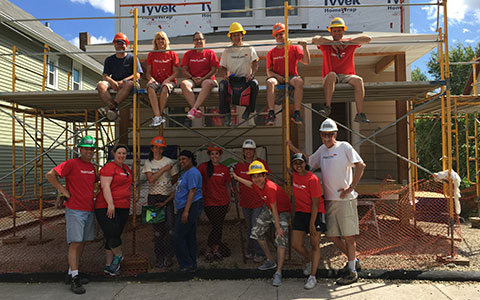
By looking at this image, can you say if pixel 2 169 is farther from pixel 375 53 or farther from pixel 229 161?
pixel 375 53

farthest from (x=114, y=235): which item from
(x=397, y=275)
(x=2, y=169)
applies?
(x=2, y=169)

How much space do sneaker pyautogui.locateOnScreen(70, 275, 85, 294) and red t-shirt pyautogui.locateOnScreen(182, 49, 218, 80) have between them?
337 cm

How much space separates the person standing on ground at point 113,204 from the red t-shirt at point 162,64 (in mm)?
1668

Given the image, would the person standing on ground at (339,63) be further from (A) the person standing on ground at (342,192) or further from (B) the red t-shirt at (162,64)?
(B) the red t-shirt at (162,64)

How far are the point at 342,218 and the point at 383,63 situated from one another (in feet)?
16.1

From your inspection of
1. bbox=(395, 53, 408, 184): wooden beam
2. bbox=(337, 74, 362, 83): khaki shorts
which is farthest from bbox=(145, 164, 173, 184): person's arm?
bbox=(395, 53, 408, 184): wooden beam

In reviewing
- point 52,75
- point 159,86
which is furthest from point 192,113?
point 52,75

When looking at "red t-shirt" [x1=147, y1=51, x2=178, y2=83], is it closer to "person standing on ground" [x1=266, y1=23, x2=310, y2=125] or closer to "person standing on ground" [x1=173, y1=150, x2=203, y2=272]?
"person standing on ground" [x1=266, y1=23, x2=310, y2=125]

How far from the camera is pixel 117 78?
5273 mm

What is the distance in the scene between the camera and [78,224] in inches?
156

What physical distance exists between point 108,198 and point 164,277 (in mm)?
1252

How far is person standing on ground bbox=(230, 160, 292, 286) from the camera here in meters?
3.94

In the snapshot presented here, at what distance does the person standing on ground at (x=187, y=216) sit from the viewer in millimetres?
4224

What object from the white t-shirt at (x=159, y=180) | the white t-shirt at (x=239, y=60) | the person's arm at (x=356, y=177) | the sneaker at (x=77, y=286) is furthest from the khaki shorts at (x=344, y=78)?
the sneaker at (x=77, y=286)
